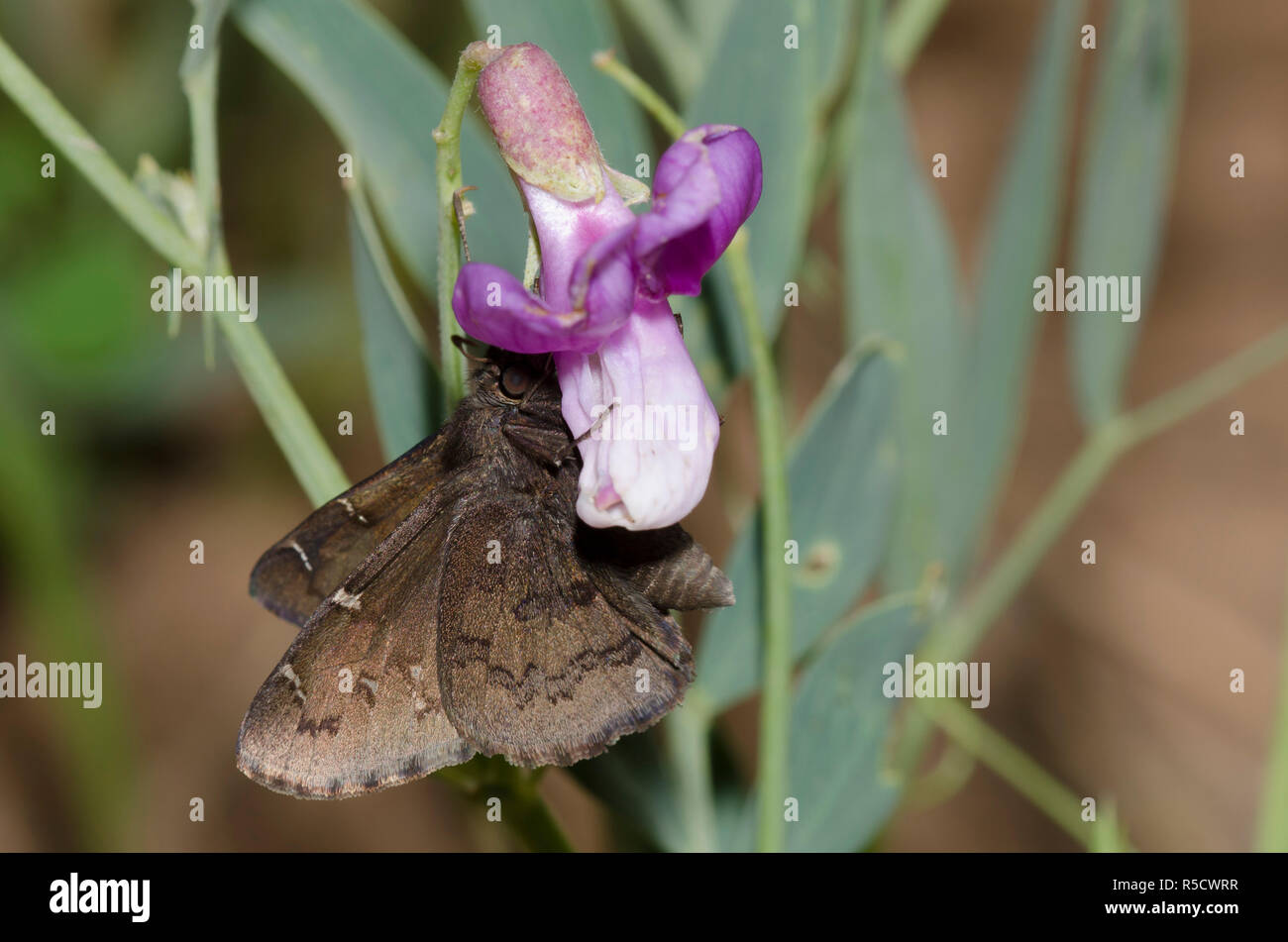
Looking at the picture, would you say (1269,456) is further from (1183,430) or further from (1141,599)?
(1141,599)

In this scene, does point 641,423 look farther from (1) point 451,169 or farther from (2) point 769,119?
(2) point 769,119

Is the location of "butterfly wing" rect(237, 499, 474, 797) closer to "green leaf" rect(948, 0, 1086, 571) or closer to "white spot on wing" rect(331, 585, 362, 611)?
"white spot on wing" rect(331, 585, 362, 611)

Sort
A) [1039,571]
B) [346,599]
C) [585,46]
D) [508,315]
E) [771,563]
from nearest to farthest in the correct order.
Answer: [508,315], [346,599], [771,563], [585,46], [1039,571]

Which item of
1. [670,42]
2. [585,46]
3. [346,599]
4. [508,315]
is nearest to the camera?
[508,315]

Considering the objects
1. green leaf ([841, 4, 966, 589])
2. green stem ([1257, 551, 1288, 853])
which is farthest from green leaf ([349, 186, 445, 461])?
green stem ([1257, 551, 1288, 853])

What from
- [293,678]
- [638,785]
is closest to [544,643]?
[293,678]

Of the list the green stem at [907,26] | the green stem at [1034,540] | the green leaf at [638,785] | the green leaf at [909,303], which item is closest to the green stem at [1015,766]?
the green stem at [1034,540]
